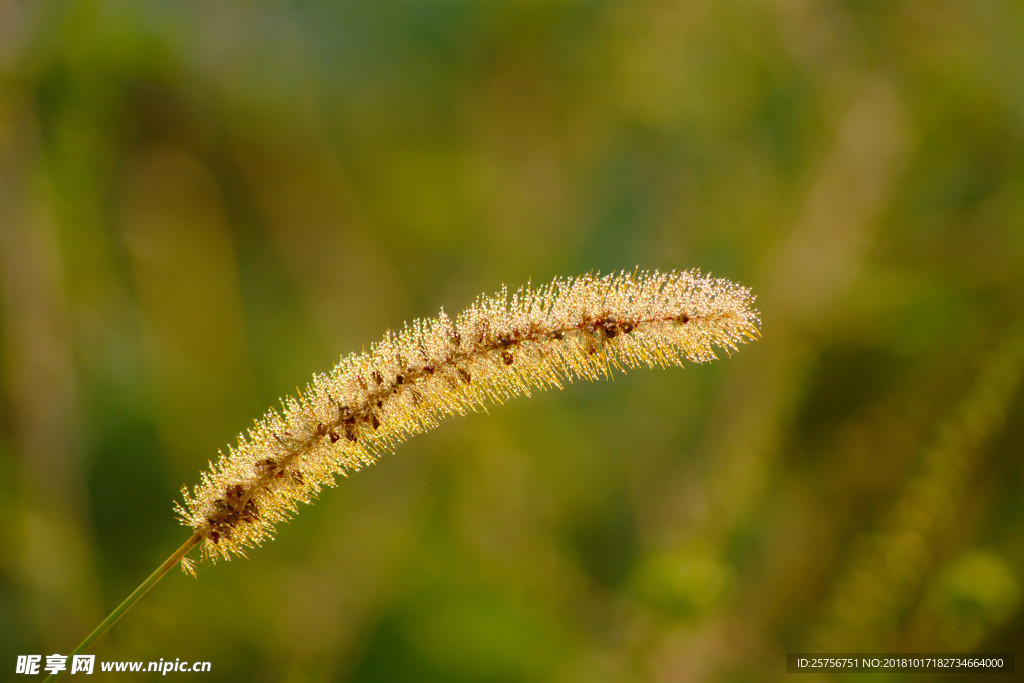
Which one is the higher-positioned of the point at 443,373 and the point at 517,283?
the point at 517,283

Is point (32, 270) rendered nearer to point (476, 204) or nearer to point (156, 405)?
point (156, 405)

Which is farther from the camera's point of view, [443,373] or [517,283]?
[517,283]

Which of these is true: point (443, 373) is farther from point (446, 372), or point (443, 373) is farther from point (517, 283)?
point (517, 283)

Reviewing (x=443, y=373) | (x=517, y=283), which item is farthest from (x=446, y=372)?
(x=517, y=283)

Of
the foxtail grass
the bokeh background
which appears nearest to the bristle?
the foxtail grass

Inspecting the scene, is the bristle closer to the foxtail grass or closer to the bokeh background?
the foxtail grass

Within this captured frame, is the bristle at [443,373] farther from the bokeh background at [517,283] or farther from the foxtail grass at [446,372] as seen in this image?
the bokeh background at [517,283]

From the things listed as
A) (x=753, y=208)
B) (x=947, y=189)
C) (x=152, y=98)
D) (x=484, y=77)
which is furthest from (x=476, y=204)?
(x=947, y=189)
